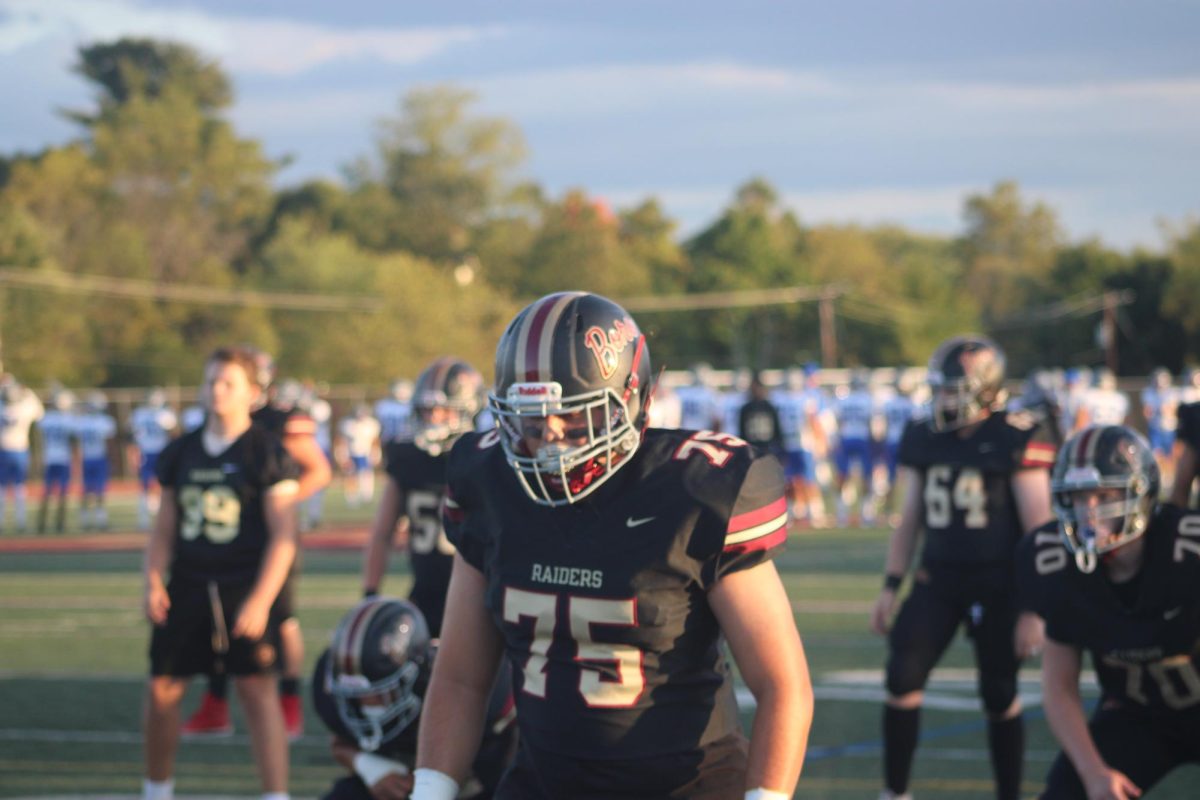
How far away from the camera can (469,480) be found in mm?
2732

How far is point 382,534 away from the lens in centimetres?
570

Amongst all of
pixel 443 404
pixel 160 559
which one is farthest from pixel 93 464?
pixel 443 404

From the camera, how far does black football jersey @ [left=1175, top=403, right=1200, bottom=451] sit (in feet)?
18.5

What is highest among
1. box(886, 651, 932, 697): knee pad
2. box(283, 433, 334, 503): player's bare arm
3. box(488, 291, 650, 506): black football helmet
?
box(488, 291, 650, 506): black football helmet

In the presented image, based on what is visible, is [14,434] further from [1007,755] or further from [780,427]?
[1007,755]

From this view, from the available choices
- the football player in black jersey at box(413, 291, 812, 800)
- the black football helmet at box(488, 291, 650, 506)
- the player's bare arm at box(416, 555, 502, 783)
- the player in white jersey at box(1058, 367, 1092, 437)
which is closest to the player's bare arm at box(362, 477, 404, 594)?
the player's bare arm at box(416, 555, 502, 783)

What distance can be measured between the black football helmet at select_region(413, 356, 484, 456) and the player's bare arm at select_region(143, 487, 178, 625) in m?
0.93

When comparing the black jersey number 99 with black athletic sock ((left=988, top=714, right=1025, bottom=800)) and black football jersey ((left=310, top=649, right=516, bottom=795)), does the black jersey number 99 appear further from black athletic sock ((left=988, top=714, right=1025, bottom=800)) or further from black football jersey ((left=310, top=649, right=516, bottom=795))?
black athletic sock ((left=988, top=714, right=1025, bottom=800))

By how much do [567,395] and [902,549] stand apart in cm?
342

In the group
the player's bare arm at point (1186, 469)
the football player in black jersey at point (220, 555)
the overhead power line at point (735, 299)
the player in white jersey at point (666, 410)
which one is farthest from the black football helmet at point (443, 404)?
the overhead power line at point (735, 299)

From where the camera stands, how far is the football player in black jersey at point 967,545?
17.1 feet

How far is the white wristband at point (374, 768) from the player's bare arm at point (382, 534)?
2.06 meters

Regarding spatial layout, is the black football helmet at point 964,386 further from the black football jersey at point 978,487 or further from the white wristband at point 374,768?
the white wristband at point 374,768

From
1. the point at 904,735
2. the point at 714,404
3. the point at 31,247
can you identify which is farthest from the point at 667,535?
the point at 31,247
